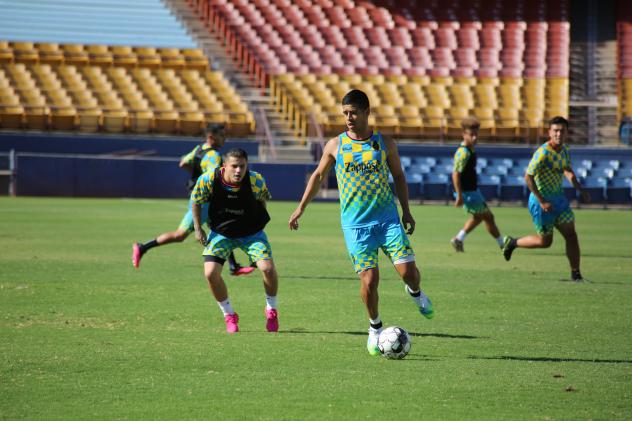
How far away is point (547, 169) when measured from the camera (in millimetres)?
13312

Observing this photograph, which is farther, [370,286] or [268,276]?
[268,276]

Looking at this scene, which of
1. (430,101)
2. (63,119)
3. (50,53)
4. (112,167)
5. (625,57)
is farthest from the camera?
(625,57)

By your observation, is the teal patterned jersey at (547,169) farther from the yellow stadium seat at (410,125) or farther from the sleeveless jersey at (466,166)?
the yellow stadium seat at (410,125)

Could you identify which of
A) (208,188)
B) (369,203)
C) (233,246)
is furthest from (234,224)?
(369,203)

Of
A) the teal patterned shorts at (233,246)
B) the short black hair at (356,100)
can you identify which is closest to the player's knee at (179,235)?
the teal patterned shorts at (233,246)

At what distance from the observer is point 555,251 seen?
18.7 m

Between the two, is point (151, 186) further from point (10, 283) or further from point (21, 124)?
point (10, 283)

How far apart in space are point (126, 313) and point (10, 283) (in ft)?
9.58

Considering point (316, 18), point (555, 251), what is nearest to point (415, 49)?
point (316, 18)

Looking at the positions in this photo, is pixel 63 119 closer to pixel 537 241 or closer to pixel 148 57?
pixel 148 57

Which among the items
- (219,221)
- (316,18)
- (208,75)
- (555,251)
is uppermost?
(316,18)

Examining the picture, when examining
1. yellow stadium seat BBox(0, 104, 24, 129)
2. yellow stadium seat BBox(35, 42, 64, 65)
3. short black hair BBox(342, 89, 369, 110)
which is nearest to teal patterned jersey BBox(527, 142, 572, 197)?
short black hair BBox(342, 89, 369, 110)

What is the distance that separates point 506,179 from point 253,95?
1045cm

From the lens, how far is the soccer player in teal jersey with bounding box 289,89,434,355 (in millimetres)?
7980
